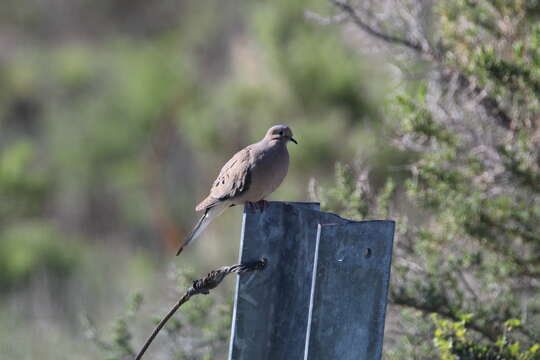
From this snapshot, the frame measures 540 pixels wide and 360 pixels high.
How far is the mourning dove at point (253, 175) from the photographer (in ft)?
11.2

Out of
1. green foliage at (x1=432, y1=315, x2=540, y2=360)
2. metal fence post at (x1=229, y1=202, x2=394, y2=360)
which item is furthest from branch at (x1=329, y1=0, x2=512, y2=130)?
metal fence post at (x1=229, y1=202, x2=394, y2=360)

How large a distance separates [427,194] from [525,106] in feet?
2.25

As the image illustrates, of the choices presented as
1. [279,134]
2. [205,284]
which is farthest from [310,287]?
[279,134]

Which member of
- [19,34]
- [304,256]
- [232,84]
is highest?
[19,34]

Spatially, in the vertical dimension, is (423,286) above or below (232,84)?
below

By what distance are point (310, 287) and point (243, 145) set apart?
893 cm

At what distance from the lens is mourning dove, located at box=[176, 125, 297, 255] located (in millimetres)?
3406

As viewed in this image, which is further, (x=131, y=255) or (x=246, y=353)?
(x=131, y=255)

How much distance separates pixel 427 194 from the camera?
433 centimetres

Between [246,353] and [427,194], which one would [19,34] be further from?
[246,353]

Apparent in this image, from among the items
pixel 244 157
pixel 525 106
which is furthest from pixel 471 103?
pixel 244 157

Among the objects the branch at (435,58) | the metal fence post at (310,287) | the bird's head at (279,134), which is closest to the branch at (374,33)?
the branch at (435,58)

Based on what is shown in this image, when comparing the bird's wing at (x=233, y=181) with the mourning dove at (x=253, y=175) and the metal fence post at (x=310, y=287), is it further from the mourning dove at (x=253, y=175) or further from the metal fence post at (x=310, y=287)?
the metal fence post at (x=310, y=287)

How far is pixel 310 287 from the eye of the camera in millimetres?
2398
